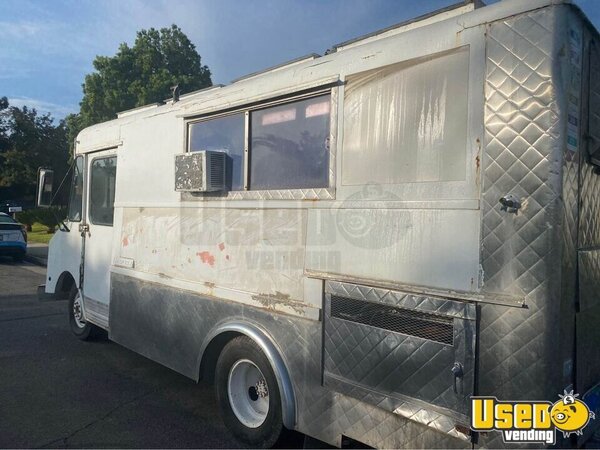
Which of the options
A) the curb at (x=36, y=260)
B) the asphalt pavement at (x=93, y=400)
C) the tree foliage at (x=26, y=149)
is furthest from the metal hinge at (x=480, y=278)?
the tree foliage at (x=26, y=149)

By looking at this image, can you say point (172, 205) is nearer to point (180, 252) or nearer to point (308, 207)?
point (180, 252)

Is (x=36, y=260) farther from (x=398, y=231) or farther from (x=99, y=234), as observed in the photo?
(x=398, y=231)

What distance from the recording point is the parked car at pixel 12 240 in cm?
1488

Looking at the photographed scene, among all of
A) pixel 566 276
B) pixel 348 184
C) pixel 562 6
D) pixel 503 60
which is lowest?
pixel 566 276

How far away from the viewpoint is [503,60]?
96.6 inches

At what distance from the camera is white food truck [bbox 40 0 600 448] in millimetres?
2359

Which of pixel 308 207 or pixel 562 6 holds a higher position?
pixel 562 6

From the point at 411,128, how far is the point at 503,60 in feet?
1.94

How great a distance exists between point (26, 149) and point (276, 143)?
37559 mm

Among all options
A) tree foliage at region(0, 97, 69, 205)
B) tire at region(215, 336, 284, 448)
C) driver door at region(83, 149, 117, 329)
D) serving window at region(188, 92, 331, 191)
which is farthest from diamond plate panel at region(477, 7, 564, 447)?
tree foliage at region(0, 97, 69, 205)

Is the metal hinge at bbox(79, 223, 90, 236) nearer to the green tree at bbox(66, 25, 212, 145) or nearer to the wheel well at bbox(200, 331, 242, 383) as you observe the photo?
the wheel well at bbox(200, 331, 242, 383)

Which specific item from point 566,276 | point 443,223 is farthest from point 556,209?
point 443,223

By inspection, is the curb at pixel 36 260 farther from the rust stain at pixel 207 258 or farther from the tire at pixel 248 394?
the tire at pixel 248 394

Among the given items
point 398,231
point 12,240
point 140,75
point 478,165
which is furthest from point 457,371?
point 140,75
